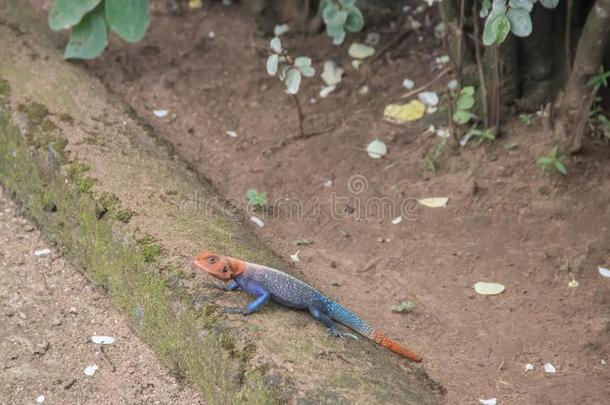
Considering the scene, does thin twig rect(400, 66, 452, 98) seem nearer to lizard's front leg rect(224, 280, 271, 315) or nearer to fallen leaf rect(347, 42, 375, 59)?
fallen leaf rect(347, 42, 375, 59)

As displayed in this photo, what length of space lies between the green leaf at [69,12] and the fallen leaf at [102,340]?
2.11 metres

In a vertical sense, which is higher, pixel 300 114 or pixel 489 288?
pixel 300 114

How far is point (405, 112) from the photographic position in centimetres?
559

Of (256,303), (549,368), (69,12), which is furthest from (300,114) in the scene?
(549,368)

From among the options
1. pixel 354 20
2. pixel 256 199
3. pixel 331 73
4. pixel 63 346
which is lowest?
pixel 63 346

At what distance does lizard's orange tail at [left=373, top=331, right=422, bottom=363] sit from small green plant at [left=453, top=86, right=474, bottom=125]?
176 cm

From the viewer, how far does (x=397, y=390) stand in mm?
3467

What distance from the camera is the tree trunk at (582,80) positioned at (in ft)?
15.2

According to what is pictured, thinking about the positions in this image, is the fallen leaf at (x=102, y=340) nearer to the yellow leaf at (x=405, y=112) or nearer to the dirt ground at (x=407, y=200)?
the dirt ground at (x=407, y=200)

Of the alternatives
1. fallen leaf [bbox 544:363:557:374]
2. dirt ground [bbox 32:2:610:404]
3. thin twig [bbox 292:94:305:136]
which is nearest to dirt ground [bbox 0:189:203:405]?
dirt ground [bbox 32:2:610:404]

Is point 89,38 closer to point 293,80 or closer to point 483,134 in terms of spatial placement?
point 293,80

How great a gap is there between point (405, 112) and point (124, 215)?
2038 millimetres

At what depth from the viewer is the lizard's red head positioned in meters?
3.77

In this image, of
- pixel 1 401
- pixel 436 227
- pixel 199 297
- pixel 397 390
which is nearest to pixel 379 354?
pixel 397 390
